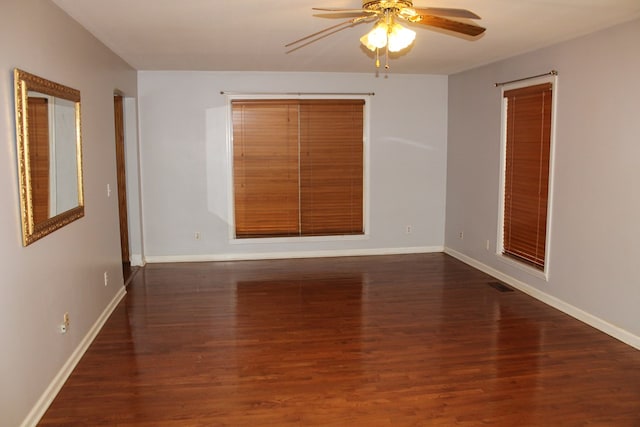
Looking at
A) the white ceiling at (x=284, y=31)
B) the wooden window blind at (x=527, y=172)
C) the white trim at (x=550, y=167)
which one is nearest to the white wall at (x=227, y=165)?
the white ceiling at (x=284, y=31)

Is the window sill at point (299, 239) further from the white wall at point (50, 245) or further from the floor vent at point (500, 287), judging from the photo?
the white wall at point (50, 245)

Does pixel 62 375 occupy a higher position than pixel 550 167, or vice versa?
pixel 550 167

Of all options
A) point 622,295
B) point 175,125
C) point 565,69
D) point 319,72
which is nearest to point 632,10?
point 565,69

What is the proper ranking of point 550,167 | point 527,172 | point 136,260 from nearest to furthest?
point 550,167 < point 527,172 < point 136,260

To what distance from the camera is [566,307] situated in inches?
181

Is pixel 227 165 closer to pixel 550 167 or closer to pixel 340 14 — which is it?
pixel 550 167

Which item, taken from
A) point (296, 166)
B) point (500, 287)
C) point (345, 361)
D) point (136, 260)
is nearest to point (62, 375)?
point (345, 361)

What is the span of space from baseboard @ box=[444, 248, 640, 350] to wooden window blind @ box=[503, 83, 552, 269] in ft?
0.89

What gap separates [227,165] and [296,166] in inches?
34.9

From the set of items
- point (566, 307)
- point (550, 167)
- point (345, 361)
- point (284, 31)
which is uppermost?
point (284, 31)

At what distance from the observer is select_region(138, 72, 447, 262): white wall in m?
6.37

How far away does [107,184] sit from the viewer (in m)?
4.64

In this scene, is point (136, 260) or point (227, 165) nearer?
point (136, 260)

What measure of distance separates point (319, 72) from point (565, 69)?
3007 millimetres
